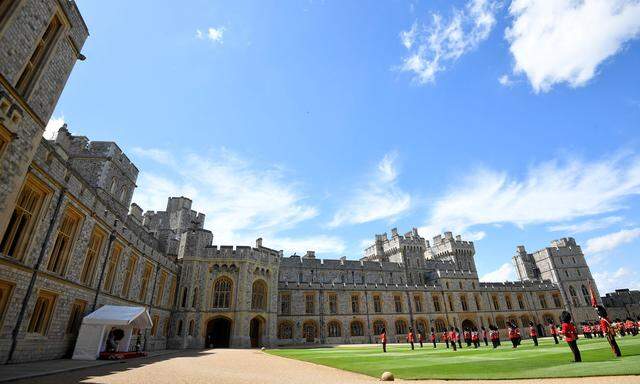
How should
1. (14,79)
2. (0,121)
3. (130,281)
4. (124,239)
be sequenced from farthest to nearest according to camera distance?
1. (130,281)
2. (124,239)
3. (14,79)
4. (0,121)

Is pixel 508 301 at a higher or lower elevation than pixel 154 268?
lower

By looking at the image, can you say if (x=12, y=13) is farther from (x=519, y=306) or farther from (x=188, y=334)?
(x=519, y=306)

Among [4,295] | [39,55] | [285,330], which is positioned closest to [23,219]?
[4,295]

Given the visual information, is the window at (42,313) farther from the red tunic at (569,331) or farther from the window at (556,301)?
the window at (556,301)

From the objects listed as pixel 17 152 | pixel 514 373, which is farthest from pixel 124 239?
pixel 514 373

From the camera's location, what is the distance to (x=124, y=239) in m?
18.6

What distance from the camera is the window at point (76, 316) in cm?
1413

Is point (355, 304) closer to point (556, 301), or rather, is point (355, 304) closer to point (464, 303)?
point (464, 303)

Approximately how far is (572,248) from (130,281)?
60.9m

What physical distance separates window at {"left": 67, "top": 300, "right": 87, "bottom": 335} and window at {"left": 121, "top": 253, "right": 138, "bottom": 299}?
4.42 m

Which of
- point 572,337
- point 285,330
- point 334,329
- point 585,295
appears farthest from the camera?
point 585,295

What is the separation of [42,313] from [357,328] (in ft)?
112

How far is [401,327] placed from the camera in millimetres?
42125

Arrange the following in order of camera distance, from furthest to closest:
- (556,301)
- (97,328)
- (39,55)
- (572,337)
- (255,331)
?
(556,301)
(255,331)
(97,328)
(572,337)
(39,55)
